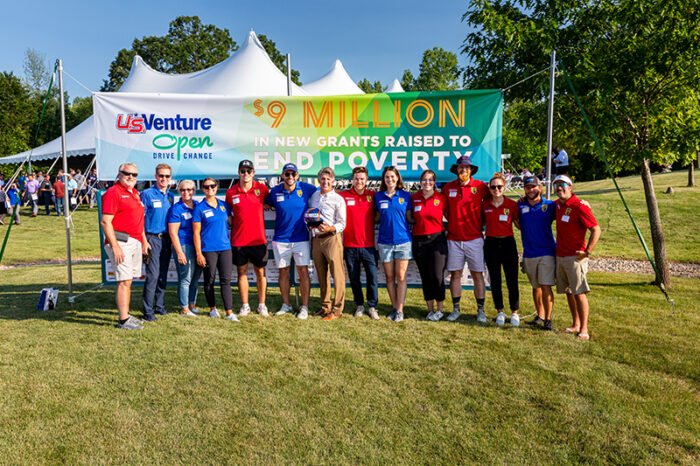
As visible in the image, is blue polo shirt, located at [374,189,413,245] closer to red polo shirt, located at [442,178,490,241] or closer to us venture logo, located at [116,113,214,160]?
red polo shirt, located at [442,178,490,241]

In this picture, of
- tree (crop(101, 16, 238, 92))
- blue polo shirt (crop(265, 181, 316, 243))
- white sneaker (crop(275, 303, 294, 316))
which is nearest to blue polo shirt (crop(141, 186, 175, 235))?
blue polo shirt (crop(265, 181, 316, 243))

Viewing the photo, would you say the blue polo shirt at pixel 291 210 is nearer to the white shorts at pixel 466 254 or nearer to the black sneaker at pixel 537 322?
the white shorts at pixel 466 254

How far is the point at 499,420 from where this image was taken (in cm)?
324

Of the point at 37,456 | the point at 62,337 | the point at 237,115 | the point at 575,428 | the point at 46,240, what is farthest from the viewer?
the point at 46,240

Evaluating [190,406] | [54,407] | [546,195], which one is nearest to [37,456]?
[54,407]

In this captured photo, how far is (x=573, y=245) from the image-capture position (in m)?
4.78

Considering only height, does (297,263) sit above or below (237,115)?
below

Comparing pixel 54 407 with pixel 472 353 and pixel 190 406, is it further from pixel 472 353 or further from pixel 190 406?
pixel 472 353

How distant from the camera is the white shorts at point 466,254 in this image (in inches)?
212

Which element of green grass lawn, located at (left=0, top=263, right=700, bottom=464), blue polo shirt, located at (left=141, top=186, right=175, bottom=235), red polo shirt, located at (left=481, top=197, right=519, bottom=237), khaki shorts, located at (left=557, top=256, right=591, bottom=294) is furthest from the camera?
blue polo shirt, located at (left=141, top=186, right=175, bottom=235)

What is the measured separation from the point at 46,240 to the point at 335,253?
37.9ft

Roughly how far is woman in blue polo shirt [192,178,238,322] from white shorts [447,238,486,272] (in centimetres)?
267

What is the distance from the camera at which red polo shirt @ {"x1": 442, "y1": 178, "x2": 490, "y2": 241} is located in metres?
5.36

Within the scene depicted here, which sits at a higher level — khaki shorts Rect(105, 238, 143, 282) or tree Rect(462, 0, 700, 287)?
tree Rect(462, 0, 700, 287)
